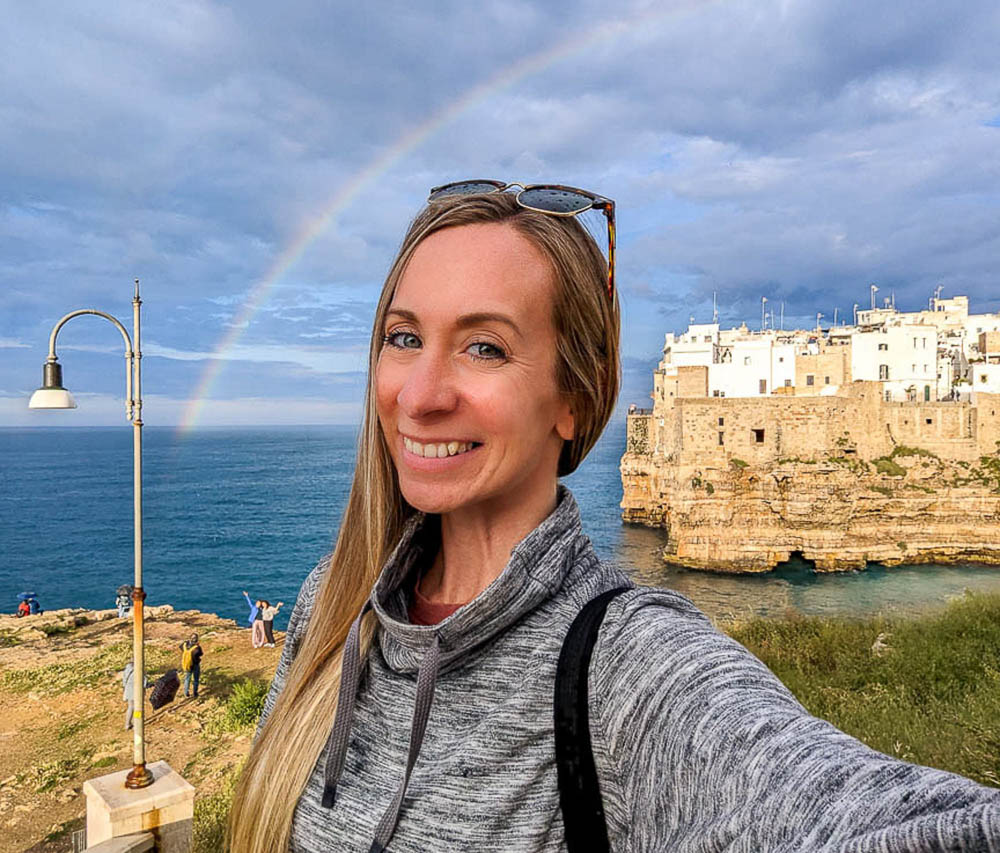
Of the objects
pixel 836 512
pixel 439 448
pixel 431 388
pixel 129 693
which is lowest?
pixel 836 512

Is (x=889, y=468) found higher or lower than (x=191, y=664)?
higher

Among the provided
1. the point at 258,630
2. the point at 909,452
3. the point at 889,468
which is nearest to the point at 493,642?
the point at 258,630

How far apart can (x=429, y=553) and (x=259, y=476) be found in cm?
10642

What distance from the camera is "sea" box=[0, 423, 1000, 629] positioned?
3275cm

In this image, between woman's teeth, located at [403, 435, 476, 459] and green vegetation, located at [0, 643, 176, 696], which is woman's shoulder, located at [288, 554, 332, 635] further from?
green vegetation, located at [0, 643, 176, 696]

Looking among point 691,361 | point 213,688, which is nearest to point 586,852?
point 213,688

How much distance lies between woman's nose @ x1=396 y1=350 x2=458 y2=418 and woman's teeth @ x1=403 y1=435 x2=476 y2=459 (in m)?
0.07

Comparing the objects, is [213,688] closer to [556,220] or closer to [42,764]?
[42,764]

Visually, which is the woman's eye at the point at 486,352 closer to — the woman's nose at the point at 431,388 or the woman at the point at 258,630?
the woman's nose at the point at 431,388

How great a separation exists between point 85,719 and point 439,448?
43.7ft

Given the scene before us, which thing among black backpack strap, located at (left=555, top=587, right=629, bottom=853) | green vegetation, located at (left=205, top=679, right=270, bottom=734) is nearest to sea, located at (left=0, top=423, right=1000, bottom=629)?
black backpack strap, located at (left=555, top=587, right=629, bottom=853)

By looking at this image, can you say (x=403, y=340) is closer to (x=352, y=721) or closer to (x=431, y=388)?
(x=431, y=388)

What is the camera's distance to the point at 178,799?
5.48 metres

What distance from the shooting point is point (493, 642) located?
4.28 feet
